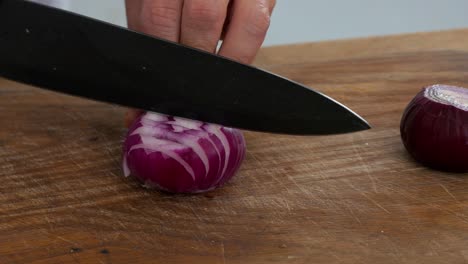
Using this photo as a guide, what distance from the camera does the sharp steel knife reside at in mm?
1182

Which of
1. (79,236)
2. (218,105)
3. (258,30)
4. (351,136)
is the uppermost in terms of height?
(258,30)

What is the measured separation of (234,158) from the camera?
4.23 ft

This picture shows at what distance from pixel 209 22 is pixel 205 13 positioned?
0.02 meters

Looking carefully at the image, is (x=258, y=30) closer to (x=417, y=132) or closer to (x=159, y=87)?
(x=159, y=87)

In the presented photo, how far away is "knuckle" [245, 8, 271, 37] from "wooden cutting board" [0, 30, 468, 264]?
0.87 feet

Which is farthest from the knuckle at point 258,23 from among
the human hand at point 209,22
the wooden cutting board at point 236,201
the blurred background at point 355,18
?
the blurred background at point 355,18

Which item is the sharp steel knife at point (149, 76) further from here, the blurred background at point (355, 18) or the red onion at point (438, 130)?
the blurred background at point (355, 18)

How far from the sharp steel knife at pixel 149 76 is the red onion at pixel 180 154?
41 mm

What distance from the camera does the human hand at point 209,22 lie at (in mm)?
1282

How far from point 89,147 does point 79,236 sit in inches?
12.8

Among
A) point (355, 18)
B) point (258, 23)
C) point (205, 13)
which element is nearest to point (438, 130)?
point (258, 23)

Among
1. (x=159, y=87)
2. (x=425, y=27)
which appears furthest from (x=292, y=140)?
(x=425, y=27)

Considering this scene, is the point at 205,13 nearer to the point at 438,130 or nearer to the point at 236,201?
the point at 236,201

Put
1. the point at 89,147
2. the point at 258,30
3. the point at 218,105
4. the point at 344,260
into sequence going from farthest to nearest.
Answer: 1. the point at 89,147
2. the point at 258,30
3. the point at 218,105
4. the point at 344,260
